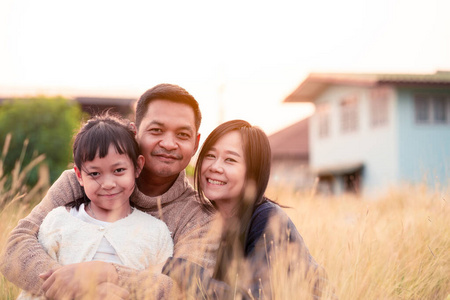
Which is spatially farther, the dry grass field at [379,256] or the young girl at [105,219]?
the dry grass field at [379,256]

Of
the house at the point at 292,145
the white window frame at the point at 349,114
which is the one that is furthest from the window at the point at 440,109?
the house at the point at 292,145

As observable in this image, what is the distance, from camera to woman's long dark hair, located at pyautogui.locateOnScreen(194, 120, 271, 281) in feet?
10.2

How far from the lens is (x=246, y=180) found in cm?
337

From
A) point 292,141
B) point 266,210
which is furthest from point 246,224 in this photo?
point 292,141

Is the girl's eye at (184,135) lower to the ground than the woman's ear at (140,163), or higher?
higher

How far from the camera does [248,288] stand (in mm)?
2738

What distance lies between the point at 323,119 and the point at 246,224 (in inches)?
823

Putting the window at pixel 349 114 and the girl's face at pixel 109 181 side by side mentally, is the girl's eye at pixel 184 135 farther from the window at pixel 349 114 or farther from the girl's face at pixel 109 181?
the window at pixel 349 114

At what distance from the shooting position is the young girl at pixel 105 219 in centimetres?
293

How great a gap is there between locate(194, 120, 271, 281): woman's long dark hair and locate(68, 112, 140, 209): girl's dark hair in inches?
21.6

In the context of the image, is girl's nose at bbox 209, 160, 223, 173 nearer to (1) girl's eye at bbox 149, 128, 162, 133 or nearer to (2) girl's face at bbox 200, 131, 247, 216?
(2) girl's face at bbox 200, 131, 247, 216

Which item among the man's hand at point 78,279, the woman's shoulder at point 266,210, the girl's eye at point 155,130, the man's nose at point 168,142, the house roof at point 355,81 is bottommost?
the house roof at point 355,81

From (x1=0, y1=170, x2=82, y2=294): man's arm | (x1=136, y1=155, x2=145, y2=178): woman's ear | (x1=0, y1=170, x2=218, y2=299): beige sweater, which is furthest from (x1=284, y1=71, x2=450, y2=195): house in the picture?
(x1=0, y1=170, x2=82, y2=294): man's arm

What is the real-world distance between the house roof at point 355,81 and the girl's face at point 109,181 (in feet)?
51.9
